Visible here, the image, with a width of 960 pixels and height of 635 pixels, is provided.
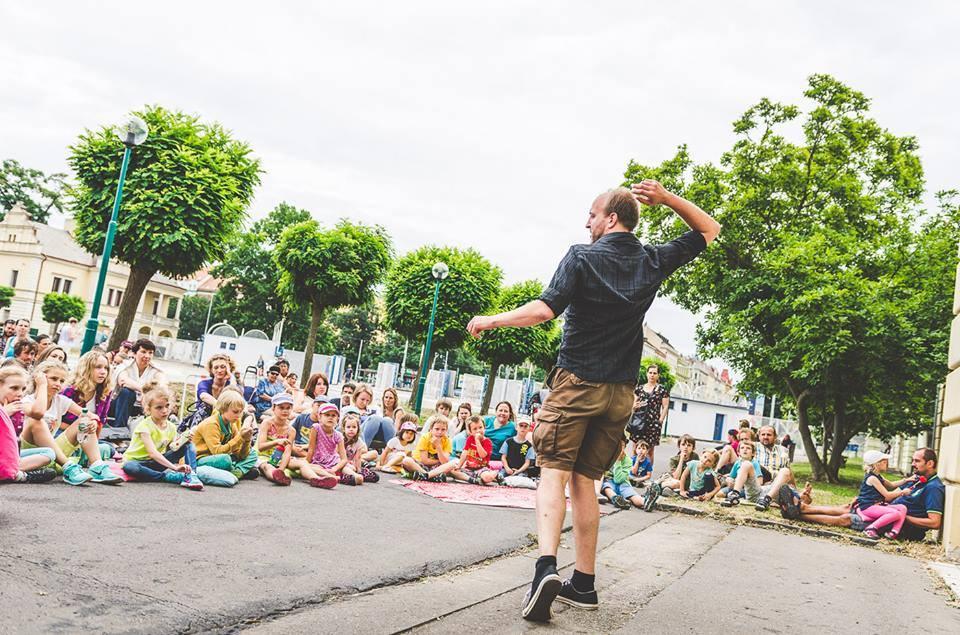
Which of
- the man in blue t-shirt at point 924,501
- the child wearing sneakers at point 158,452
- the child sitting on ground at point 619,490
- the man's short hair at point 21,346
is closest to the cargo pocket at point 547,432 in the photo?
the child wearing sneakers at point 158,452

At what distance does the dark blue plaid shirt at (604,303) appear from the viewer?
3.82 m

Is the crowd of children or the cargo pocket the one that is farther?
the crowd of children

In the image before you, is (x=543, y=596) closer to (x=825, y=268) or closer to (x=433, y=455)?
(x=433, y=455)

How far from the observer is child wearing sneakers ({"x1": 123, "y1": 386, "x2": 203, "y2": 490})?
717 centimetres

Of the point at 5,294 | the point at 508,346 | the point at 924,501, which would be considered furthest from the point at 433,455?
the point at 5,294

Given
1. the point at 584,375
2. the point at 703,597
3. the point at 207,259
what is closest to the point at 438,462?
the point at 703,597

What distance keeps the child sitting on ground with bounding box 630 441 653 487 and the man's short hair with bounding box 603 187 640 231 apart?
27.6ft

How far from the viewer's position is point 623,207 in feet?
13.3

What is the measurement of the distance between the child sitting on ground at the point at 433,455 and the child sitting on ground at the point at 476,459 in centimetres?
24

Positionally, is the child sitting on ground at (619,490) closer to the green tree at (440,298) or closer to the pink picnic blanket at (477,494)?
the pink picnic blanket at (477,494)

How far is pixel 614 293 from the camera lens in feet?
12.5

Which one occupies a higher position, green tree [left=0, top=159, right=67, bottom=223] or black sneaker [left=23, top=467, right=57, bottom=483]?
green tree [left=0, top=159, right=67, bottom=223]

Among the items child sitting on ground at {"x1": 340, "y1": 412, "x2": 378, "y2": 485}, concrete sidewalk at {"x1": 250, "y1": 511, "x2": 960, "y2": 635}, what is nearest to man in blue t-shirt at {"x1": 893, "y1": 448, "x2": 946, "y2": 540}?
concrete sidewalk at {"x1": 250, "y1": 511, "x2": 960, "y2": 635}

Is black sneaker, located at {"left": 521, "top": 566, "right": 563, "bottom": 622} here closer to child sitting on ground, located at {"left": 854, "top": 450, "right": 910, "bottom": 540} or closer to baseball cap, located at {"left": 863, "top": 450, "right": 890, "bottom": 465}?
child sitting on ground, located at {"left": 854, "top": 450, "right": 910, "bottom": 540}
